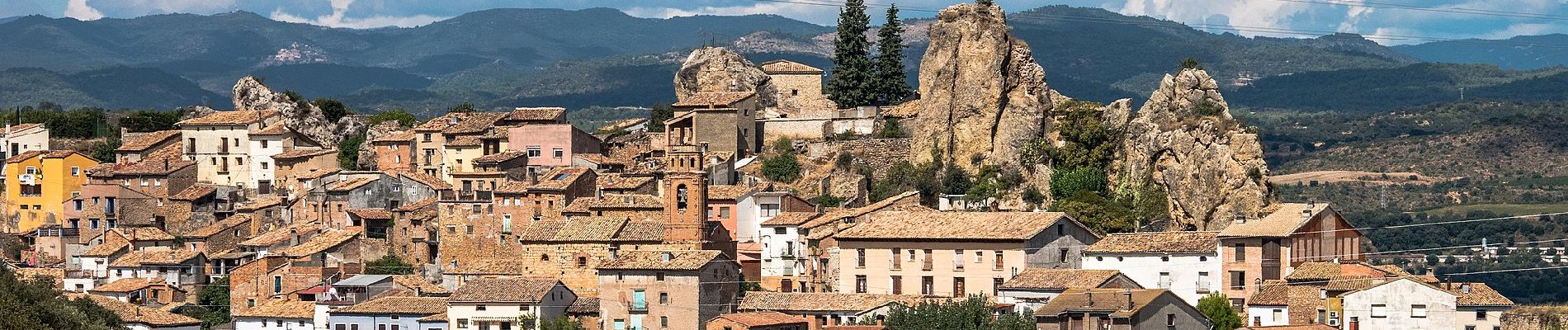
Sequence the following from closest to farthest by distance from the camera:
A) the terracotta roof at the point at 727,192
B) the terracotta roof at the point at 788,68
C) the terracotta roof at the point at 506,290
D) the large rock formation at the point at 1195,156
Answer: the terracotta roof at the point at 506,290 < the large rock formation at the point at 1195,156 < the terracotta roof at the point at 727,192 < the terracotta roof at the point at 788,68

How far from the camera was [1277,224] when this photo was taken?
67062mm

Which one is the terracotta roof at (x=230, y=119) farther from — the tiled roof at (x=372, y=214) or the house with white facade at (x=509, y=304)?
the house with white facade at (x=509, y=304)

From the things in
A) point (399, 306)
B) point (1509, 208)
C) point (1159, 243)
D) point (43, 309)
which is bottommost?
point (399, 306)

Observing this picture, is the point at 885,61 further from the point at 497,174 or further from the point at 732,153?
the point at 497,174

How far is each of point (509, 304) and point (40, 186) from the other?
32403mm

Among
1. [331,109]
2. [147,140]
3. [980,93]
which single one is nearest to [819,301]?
[980,93]

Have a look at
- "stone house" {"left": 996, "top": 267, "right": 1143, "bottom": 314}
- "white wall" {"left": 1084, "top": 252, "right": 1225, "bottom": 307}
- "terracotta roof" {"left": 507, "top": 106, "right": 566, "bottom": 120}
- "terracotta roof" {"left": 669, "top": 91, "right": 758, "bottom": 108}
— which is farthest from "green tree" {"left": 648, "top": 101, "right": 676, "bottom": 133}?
"stone house" {"left": 996, "top": 267, "right": 1143, "bottom": 314}

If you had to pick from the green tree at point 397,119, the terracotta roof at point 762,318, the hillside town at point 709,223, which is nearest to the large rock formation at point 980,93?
the hillside town at point 709,223

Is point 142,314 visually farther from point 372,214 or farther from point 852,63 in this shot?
point 852,63

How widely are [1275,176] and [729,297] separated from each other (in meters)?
78.5

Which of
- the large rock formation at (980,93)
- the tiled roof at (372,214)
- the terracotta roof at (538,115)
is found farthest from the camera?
the terracotta roof at (538,115)

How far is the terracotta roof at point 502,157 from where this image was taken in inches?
3344

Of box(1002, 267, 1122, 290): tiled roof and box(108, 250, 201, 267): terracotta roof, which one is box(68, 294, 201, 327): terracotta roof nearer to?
box(108, 250, 201, 267): terracotta roof

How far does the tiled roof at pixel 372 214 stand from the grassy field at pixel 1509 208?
183 ft
